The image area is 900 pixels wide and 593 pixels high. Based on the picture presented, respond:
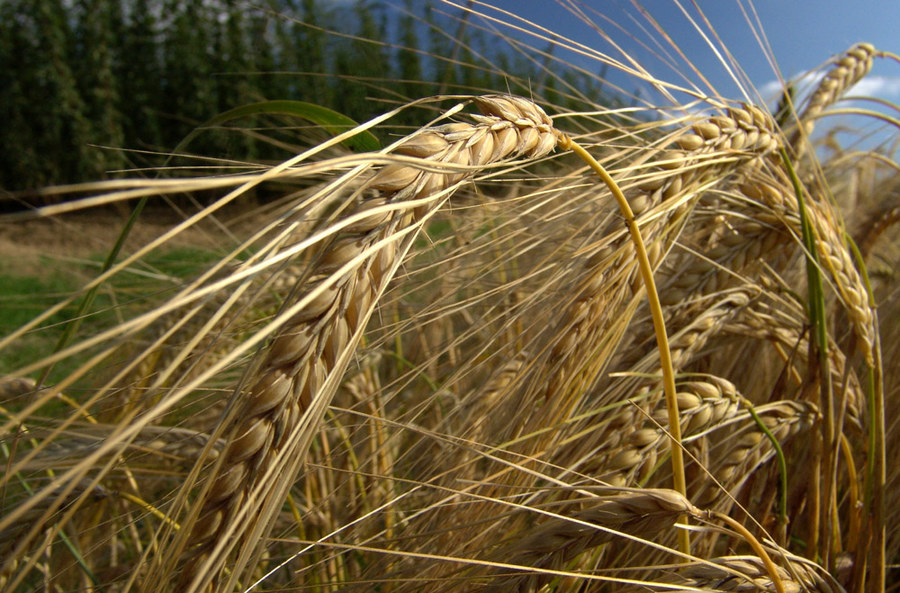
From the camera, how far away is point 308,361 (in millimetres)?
304

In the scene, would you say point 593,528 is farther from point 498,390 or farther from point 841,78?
point 841,78

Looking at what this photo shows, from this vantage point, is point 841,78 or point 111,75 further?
point 111,75

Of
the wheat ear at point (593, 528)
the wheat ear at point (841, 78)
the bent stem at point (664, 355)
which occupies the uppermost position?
the wheat ear at point (841, 78)

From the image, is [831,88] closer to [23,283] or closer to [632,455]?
[632,455]

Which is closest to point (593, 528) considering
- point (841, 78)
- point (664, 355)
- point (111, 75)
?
point (664, 355)

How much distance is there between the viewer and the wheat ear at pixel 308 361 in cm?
30

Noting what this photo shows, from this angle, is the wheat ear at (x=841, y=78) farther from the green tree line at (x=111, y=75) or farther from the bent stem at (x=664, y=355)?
the green tree line at (x=111, y=75)

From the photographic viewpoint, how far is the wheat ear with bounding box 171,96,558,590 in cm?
30

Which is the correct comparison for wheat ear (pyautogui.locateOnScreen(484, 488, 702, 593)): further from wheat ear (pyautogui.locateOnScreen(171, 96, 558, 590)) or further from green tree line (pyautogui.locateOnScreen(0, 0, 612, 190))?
green tree line (pyautogui.locateOnScreen(0, 0, 612, 190))

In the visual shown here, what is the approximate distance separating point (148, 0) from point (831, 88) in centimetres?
687

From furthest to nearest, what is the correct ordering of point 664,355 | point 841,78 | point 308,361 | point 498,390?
point 841,78, point 498,390, point 664,355, point 308,361

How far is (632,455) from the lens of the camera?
52 centimetres

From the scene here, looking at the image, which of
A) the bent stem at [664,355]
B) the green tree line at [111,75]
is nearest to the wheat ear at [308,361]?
the bent stem at [664,355]

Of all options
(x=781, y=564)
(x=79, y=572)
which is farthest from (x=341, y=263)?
(x=79, y=572)
